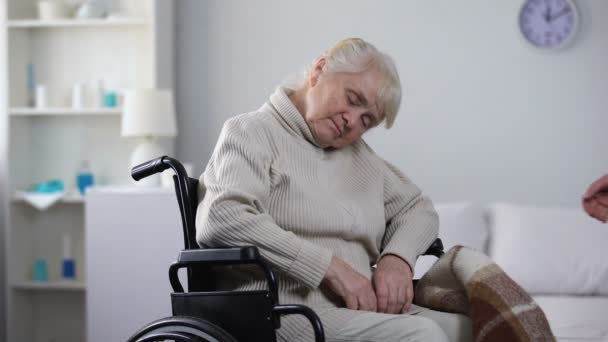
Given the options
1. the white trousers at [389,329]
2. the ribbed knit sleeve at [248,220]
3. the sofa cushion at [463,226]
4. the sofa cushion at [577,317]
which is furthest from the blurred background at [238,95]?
the white trousers at [389,329]

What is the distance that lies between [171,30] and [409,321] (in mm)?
2666

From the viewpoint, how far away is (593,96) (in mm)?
3697

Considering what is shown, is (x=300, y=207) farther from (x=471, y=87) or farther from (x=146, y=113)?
(x=471, y=87)

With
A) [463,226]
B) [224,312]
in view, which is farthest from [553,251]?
[224,312]

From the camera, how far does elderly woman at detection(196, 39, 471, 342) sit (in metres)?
1.61

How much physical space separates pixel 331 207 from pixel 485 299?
38 centimetres

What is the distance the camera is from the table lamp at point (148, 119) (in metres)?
3.46

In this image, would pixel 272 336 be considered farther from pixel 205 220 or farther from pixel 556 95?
pixel 556 95

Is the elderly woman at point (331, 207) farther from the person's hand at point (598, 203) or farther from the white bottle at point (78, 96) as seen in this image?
the white bottle at point (78, 96)

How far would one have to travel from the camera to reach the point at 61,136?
3943 mm

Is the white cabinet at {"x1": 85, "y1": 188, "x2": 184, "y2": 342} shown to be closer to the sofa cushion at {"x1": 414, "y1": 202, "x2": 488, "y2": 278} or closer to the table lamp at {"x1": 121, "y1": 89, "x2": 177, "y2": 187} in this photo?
the table lamp at {"x1": 121, "y1": 89, "x2": 177, "y2": 187}

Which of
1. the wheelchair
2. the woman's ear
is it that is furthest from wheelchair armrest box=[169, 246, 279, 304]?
the woman's ear

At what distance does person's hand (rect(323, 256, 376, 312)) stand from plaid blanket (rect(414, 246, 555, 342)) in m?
0.19

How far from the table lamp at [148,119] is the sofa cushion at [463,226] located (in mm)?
1206
